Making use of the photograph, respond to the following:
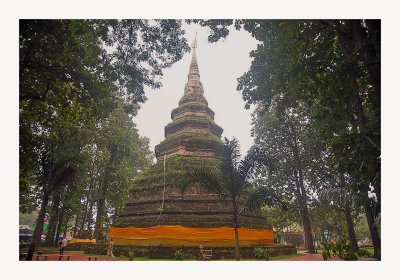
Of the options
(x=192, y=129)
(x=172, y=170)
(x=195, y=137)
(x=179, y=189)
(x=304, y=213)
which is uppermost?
(x=192, y=129)

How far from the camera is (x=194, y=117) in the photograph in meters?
15.8

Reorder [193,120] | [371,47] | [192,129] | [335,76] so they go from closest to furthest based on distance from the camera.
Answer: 1. [371,47]
2. [335,76]
3. [192,129]
4. [193,120]

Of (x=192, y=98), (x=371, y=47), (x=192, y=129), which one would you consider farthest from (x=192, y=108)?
(x=371, y=47)

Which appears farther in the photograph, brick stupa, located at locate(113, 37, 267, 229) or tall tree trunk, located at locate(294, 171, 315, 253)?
tall tree trunk, located at locate(294, 171, 315, 253)

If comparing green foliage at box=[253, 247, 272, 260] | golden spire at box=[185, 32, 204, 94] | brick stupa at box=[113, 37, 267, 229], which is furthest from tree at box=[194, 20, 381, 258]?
golden spire at box=[185, 32, 204, 94]

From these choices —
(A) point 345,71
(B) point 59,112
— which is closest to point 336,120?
(A) point 345,71

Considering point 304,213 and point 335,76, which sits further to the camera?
point 304,213

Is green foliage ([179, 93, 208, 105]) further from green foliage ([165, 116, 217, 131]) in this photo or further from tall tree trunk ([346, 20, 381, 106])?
tall tree trunk ([346, 20, 381, 106])

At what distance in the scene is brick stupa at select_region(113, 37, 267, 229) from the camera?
1069 cm

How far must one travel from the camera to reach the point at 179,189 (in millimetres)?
11695

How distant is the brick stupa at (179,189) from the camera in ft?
35.1

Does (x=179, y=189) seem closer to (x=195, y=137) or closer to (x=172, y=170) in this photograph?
(x=172, y=170)

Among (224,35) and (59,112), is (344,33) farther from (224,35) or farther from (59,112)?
(59,112)

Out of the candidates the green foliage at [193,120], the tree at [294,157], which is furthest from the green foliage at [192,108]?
the tree at [294,157]
